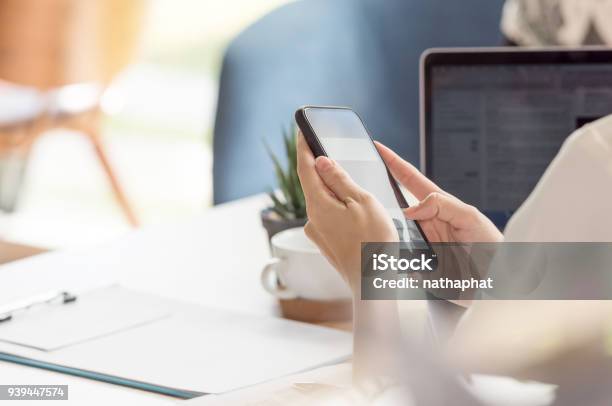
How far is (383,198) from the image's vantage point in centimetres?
66

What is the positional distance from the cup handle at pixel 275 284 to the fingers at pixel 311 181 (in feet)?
0.67

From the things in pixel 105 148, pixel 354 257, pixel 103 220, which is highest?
pixel 354 257

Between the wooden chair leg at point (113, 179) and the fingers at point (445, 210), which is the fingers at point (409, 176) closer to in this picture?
the fingers at point (445, 210)

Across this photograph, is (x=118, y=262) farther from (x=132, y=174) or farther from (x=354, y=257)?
(x=132, y=174)

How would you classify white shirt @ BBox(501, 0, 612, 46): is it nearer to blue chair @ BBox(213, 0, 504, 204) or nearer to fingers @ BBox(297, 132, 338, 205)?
blue chair @ BBox(213, 0, 504, 204)

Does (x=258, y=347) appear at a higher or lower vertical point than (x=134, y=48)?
lower

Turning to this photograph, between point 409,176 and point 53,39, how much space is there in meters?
2.33

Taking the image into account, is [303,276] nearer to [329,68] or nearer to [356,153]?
[356,153]

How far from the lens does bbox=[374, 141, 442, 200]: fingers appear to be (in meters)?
0.73

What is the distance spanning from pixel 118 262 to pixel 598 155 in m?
0.66

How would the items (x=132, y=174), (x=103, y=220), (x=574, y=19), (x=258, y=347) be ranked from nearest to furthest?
(x=258, y=347) < (x=574, y=19) < (x=103, y=220) < (x=132, y=174)

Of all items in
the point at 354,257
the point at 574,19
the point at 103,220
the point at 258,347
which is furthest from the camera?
the point at 103,220

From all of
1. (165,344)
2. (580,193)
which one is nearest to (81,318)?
(165,344)

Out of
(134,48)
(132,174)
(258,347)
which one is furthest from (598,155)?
(132,174)
